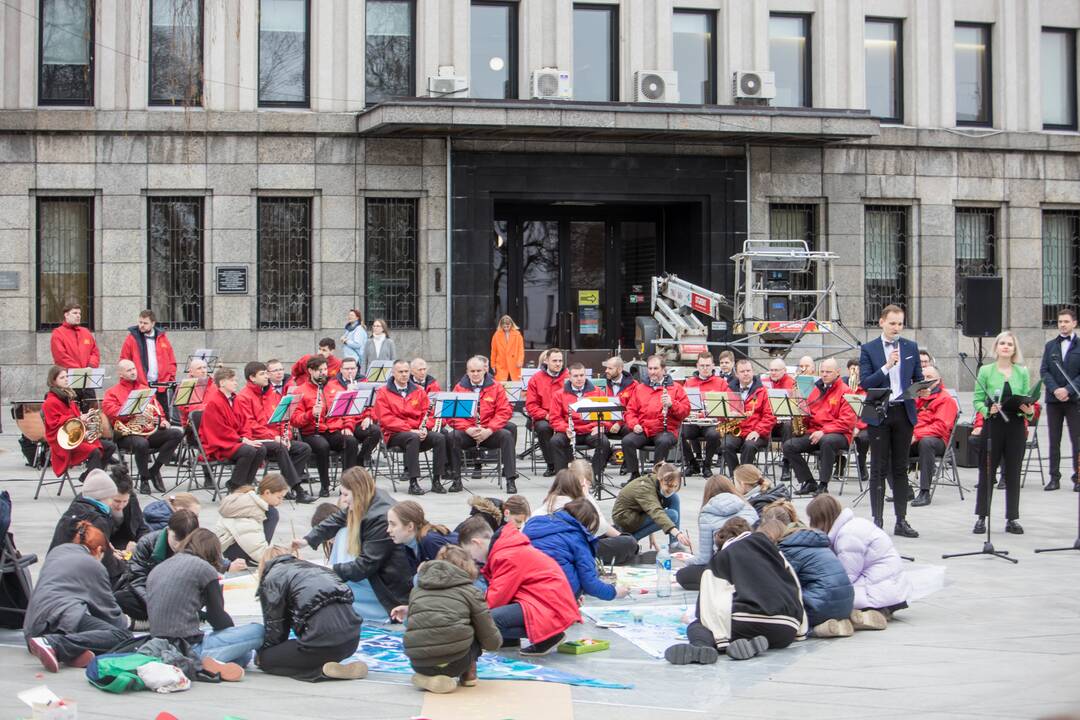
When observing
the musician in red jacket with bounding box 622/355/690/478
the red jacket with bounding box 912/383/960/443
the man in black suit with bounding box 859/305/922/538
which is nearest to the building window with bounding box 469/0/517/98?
the musician in red jacket with bounding box 622/355/690/478

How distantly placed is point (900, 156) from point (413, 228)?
9969 millimetres

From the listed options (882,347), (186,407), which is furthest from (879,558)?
(186,407)

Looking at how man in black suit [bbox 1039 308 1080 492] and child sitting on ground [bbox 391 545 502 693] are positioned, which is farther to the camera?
man in black suit [bbox 1039 308 1080 492]

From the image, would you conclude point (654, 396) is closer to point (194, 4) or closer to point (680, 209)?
point (680, 209)

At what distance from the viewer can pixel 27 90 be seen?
1021 inches

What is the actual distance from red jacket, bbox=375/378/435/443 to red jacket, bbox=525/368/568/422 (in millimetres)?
1452

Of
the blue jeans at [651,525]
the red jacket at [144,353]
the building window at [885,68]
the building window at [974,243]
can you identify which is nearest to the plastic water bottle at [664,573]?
the blue jeans at [651,525]

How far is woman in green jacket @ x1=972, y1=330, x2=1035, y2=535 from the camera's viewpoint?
14.0 m

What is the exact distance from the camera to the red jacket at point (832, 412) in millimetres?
17484

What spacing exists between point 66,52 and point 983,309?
18358 mm

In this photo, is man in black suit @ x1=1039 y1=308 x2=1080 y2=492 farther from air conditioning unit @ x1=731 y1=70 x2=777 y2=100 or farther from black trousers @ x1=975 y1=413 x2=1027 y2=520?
air conditioning unit @ x1=731 y1=70 x2=777 y2=100

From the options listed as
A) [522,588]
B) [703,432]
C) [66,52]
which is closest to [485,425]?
[703,432]

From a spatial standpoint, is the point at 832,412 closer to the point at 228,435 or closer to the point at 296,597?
the point at 228,435

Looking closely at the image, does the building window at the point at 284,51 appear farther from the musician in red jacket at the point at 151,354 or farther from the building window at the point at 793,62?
the building window at the point at 793,62
